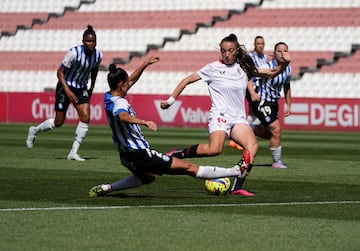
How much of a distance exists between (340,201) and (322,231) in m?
2.63

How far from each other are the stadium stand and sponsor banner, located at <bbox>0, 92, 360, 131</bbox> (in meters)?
4.40

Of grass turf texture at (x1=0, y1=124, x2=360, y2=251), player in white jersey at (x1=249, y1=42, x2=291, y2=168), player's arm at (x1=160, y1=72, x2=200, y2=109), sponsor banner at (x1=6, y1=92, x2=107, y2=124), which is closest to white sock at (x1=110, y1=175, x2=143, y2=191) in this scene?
grass turf texture at (x1=0, y1=124, x2=360, y2=251)

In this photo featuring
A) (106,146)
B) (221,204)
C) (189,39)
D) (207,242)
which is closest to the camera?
(207,242)

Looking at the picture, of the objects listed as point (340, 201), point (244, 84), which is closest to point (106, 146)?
point (244, 84)

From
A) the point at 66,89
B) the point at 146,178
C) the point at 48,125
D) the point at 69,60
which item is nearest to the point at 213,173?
the point at 146,178

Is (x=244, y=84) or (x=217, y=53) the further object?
(x=217, y=53)

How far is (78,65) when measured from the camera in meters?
17.9

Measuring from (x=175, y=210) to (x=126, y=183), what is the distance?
62.1 inches

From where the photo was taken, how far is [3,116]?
130 ft

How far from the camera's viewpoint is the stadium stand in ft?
131

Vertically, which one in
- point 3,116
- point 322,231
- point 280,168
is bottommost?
point 3,116

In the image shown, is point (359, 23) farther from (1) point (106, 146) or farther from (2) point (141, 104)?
(1) point (106, 146)

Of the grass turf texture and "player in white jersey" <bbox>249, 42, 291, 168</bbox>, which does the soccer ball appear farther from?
"player in white jersey" <bbox>249, 42, 291, 168</bbox>

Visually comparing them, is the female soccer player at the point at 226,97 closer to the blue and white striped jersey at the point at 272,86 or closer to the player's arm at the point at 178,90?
the player's arm at the point at 178,90
